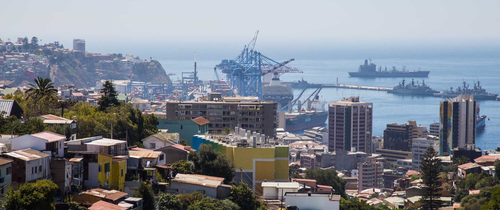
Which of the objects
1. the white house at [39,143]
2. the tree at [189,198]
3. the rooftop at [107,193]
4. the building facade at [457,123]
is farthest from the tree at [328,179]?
the building facade at [457,123]

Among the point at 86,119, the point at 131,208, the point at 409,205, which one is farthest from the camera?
the point at 409,205

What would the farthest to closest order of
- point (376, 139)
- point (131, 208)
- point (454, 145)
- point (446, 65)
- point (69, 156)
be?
point (446, 65), point (376, 139), point (454, 145), point (69, 156), point (131, 208)

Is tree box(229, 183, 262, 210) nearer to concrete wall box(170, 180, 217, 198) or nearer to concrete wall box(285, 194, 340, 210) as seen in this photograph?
concrete wall box(170, 180, 217, 198)

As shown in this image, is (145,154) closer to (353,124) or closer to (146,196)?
(146,196)

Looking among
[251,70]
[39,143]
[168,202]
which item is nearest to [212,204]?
[168,202]

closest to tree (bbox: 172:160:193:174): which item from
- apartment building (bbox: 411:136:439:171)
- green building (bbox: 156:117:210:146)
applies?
green building (bbox: 156:117:210:146)

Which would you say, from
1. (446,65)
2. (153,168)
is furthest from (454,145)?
(446,65)

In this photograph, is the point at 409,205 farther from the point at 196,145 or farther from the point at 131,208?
the point at 131,208
